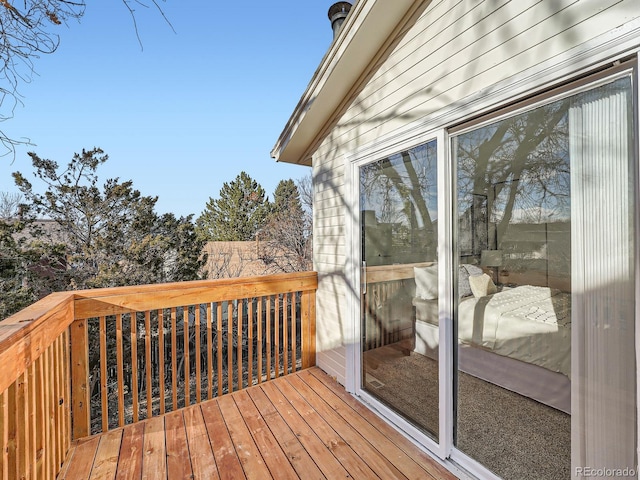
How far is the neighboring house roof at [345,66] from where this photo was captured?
7.46 ft

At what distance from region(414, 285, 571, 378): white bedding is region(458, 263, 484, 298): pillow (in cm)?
4

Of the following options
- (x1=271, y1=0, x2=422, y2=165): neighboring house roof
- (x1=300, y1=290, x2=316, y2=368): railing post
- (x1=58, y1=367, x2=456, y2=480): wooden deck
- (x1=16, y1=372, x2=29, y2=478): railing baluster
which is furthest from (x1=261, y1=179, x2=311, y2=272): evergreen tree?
(x1=16, y1=372, x2=29, y2=478): railing baluster

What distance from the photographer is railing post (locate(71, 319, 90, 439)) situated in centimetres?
222

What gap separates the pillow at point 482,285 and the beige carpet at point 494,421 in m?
0.51

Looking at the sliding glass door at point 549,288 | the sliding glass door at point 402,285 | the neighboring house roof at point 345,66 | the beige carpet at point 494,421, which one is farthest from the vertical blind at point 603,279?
the neighboring house roof at point 345,66

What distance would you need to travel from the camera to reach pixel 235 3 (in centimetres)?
432

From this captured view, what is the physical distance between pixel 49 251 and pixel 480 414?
696cm

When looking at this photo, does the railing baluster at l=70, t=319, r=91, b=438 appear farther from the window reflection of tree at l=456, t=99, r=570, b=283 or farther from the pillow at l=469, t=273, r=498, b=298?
the window reflection of tree at l=456, t=99, r=570, b=283

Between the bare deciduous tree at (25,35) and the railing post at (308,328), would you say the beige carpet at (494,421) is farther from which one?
the bare deciduous tree at (25,35)

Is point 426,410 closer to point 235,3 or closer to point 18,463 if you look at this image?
point 18,463

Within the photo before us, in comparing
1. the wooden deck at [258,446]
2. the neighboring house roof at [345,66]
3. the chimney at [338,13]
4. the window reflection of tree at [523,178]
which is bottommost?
the wooden deck at [258,446]

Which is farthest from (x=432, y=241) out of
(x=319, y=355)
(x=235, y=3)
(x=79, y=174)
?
(x=79, y=174)

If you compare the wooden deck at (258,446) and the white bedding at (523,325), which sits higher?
the white bedding at (523,325)

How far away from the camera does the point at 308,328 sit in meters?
3.45
